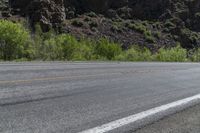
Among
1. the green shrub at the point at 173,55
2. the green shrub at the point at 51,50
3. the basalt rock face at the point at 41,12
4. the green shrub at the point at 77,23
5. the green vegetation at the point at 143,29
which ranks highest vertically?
the basalt rock face at the point at 41,12

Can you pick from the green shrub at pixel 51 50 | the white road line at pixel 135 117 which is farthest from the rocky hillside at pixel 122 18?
the white road line at pixel 135 117

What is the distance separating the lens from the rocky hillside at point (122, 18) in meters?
80.3

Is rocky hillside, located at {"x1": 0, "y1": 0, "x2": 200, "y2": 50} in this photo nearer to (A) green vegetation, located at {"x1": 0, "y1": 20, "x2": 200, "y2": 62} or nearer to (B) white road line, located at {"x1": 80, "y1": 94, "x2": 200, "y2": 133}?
(A) green vegetation, located at {"x1": 0, "y1": 20, "x2": 200, "y2": 62}

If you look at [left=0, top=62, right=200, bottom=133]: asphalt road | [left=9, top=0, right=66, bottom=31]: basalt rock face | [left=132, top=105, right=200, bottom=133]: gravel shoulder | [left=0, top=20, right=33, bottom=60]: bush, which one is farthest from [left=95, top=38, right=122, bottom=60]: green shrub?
[left=132, top=105, right=200, bottom=133]: gravel shoulder

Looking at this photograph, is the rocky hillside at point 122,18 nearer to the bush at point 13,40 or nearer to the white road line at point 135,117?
the bush at point 13,40

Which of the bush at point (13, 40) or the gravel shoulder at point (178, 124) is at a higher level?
the bush at point (13, 40)

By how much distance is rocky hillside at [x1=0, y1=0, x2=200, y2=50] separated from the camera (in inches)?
3162

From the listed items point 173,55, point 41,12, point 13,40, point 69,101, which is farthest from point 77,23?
point 69,101

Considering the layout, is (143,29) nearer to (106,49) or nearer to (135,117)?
(106,49)

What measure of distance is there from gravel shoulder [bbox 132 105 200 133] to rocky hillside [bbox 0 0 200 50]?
69.2 m

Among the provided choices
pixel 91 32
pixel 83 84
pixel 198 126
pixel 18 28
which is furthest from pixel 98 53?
pixel 198 126

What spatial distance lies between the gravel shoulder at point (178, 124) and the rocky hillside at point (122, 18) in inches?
2723

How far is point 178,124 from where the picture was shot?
816 centimetres

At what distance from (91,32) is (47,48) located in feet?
88.6
